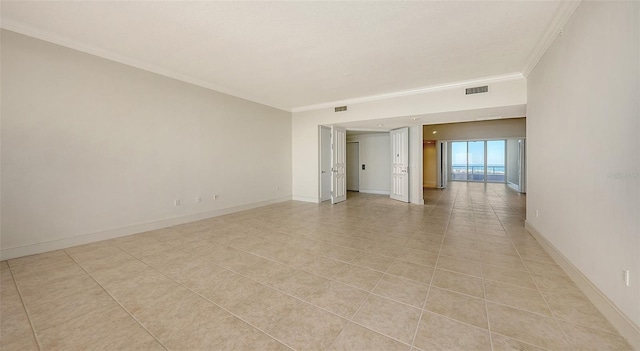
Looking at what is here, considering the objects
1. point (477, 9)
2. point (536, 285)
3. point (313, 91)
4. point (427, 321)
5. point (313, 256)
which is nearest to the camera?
point (427, 321)

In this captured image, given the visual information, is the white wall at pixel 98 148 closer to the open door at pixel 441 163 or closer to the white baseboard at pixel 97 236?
the white baseboard at pixel 97 236

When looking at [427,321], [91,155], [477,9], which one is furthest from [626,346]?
[91,155]

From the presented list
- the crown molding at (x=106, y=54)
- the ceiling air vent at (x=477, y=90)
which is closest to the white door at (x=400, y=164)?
the ceiling air vent at (x=477, y=90)

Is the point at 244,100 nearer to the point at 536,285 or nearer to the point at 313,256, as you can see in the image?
the point at 313,256

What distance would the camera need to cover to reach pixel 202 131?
207 inches

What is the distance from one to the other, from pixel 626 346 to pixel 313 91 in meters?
5.80

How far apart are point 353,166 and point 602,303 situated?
27.8 ft

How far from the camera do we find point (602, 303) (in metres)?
1.93

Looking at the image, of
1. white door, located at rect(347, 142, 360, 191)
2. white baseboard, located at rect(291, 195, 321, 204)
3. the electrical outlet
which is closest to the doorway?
white door, located at rect(347, 142, 360, 191)

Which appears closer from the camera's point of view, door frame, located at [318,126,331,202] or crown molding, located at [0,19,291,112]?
crown molding, located at [0,19,291,112]

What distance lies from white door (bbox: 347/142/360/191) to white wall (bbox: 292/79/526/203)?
3.00m

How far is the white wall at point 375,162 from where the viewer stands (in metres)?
9.23

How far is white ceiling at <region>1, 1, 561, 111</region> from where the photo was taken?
2703 mm

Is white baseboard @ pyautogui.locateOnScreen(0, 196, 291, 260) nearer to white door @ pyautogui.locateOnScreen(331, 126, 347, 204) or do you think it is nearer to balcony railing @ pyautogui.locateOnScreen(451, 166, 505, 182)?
white door @ pyautogui.locateOnScreen(331, 126, 347, 204)
